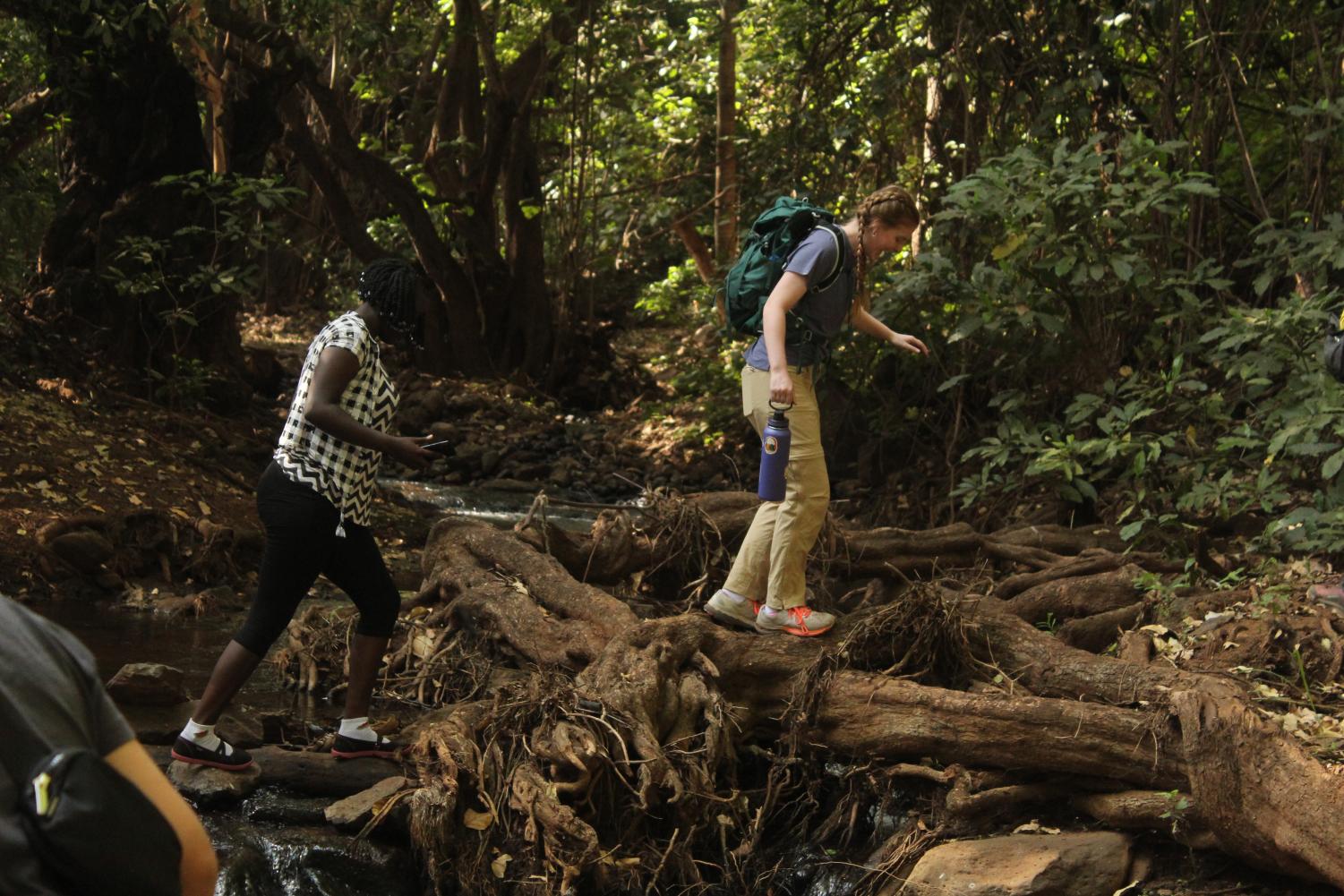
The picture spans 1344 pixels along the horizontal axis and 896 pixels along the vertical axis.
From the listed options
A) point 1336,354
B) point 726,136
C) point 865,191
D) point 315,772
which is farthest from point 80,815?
point 726,136

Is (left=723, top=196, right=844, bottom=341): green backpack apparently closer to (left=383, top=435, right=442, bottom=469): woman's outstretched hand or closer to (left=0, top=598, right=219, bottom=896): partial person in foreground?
(left=383, top=435, right=442, bottom=469): woman's outstretched hand

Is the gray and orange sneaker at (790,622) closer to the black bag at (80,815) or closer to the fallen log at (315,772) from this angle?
the fallen log at (315,772)

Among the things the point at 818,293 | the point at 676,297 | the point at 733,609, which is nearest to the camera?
the point at 818,293

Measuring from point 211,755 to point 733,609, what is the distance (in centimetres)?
216

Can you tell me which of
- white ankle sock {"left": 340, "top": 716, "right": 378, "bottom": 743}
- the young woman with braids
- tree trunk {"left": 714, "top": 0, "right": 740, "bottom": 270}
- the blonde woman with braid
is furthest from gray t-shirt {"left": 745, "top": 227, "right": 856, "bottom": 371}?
tree trunk {"left": 714, "top": 0, "right": 740, "bottom": 270}

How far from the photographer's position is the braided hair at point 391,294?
497 centimetres

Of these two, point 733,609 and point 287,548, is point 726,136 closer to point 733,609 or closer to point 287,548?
point 733,609

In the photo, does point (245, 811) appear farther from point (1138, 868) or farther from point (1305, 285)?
point (1305, 285)

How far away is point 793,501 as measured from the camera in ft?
18.3

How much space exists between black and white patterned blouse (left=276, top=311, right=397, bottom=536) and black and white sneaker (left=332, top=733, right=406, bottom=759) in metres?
0.85

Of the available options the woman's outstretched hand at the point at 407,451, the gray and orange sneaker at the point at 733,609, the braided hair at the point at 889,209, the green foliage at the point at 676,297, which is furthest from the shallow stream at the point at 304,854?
the green foliage at the point at 676,297

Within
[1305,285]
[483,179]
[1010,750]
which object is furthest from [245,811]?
[483,179]

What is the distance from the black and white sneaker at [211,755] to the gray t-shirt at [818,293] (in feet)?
8.05

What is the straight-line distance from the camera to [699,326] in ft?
52.7
